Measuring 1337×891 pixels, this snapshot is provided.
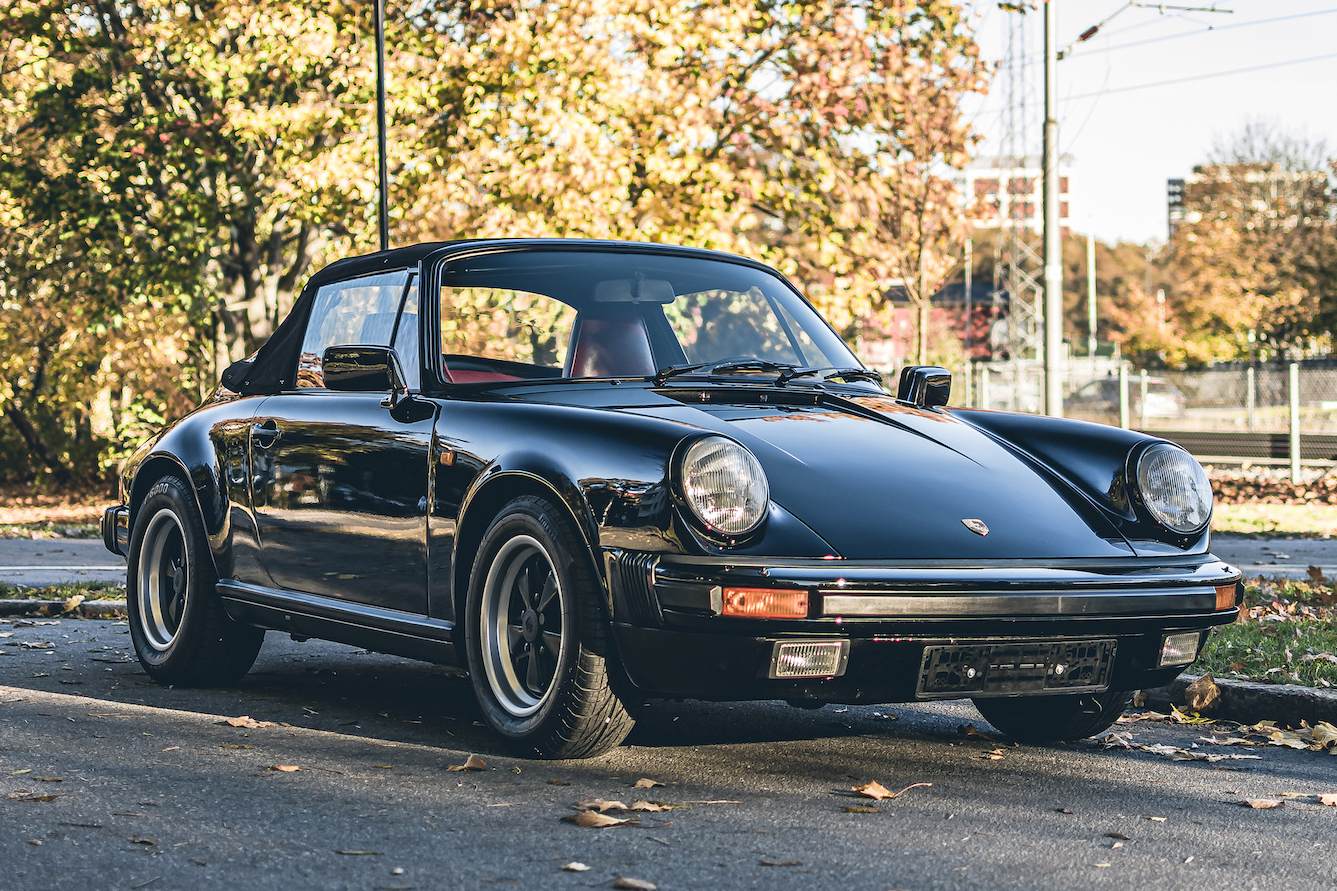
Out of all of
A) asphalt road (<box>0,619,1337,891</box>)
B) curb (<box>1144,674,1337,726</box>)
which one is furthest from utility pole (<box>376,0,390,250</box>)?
curb (<box>1144,674,1337,726</box>)

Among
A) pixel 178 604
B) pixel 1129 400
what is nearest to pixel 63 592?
pixel 178 604

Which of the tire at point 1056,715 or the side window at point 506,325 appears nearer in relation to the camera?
the tire at point 1056,715

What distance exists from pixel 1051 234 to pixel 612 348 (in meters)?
14.0

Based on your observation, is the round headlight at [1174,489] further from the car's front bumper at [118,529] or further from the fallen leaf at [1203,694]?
the car's front bumper at [118,529]

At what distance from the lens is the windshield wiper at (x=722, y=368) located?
17.7 ft

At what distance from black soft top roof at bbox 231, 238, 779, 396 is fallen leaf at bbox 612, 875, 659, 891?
2.73 metres

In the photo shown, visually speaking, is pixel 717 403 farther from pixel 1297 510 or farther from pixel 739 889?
pixel 1297 510

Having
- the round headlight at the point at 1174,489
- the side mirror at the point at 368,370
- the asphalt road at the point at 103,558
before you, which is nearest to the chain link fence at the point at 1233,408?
the asphalt road at the point at 103,558

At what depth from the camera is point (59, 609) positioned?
9.15m

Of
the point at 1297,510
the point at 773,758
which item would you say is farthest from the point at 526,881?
the point at 1297,510

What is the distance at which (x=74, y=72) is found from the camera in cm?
1950

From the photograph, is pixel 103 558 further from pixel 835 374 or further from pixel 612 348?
pixel 835 374

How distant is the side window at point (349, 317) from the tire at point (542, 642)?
1236 mm

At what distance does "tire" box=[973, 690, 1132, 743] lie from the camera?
5.34m
